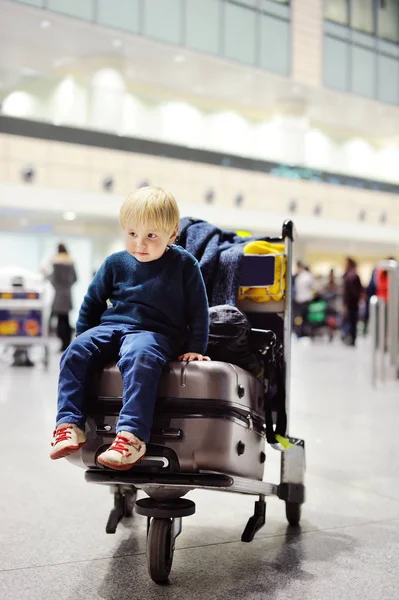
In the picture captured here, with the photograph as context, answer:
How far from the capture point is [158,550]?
2.62m

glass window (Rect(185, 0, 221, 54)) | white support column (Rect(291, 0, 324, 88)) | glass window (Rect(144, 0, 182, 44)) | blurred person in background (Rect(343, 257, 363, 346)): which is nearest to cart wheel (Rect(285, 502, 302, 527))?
blurred person in background (Rect(343, 257, 363, 346))

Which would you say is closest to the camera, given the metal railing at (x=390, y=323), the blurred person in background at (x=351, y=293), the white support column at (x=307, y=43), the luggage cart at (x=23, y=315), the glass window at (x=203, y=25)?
the metal railing at (x=390, y=323)

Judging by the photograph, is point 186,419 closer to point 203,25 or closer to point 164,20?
point 164,20

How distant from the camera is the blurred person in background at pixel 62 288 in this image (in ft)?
A: 44.5

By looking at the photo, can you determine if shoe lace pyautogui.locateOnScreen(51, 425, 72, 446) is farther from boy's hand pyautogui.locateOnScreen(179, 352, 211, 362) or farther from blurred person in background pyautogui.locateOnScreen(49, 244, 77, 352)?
blurred person in background pyautogui.locateOnScreen(49, 244, 77, 352)

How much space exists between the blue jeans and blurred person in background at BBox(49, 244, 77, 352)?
10.9 metres

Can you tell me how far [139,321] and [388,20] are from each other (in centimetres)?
3250

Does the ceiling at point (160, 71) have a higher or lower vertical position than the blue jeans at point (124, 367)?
higher

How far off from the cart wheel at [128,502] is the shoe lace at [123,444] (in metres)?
1.02

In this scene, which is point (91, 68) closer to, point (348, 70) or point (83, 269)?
point (83, 269)

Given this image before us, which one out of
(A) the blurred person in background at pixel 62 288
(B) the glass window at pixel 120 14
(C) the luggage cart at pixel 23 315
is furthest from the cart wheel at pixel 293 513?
(B) the glass window at pixel 120 14

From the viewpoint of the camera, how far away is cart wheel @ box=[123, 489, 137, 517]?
11.2 ft

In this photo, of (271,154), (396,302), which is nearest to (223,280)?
(396,302)

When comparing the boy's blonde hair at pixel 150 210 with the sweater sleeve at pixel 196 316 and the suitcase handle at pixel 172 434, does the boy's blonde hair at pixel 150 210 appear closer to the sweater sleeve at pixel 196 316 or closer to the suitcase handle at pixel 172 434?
the sweater sleeve at pixel 196 316
